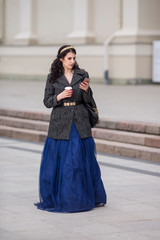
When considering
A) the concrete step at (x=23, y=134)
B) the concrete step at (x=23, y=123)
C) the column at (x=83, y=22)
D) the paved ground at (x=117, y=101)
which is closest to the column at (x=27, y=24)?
the column at (x=83, y=22)

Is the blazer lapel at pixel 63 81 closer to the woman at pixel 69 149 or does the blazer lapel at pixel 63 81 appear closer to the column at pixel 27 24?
the woman at pixel 69 149

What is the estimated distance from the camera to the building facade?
75.5 ft

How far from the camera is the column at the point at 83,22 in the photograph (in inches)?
973

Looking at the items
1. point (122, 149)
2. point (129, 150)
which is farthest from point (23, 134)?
point (129, 150)

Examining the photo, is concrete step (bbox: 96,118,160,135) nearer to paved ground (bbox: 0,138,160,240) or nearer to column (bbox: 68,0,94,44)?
paved ground (bbox: 0,138,160,240)

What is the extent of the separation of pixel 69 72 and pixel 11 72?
21.4 metres

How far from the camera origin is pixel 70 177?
6746mm

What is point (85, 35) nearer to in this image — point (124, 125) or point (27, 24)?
point (27, 24)

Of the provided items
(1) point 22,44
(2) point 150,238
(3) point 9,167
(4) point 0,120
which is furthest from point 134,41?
(2) point 150,238

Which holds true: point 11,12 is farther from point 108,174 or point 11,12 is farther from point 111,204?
point 111,204

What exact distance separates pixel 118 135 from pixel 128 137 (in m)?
0.27

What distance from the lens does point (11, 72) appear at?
28.2 meters

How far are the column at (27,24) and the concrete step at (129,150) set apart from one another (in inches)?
640

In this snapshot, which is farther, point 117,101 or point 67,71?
point 117,101
